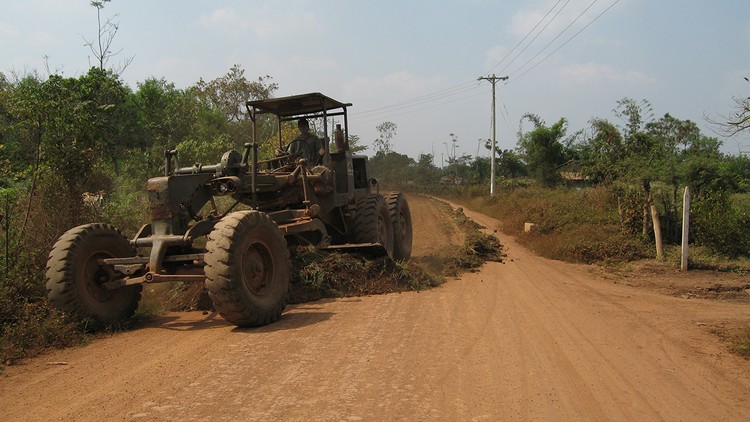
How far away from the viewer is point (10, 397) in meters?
4.10

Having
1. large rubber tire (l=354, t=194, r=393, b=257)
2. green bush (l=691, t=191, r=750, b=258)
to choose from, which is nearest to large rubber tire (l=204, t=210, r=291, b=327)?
large rubber tire (l=354, t=194, r=393, b=257)

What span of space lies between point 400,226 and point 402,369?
7026 millimetres

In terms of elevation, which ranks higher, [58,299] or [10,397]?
[58,299]

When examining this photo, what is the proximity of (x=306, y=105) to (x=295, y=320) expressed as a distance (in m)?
4.49

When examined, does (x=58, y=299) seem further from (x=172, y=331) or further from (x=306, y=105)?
(x=306, y=105)

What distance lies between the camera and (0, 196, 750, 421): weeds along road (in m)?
3.74

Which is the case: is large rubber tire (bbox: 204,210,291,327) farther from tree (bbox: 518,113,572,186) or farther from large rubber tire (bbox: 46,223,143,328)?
tree (bbox: 518,113,572,186)

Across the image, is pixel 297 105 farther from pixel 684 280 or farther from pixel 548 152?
pixel 548 152

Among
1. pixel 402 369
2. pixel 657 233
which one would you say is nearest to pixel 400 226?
pixel 657 233

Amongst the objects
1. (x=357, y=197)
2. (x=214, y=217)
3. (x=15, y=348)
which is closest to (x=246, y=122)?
(x=357, y=197)

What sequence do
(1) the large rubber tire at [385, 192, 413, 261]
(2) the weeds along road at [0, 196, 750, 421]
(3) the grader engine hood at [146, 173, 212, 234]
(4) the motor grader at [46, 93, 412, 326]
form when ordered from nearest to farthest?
(2) the weeds along road at [0, 196, 750, 421] < (4) the motor grader at [46, 93, 412, 326] < (3) the grader engine hood at [146, 173, 212, 234] < (1) the large rubber tire at [385, 192, 413, 261]

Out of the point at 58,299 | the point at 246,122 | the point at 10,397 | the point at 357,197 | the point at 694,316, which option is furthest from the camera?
the point at 246,122

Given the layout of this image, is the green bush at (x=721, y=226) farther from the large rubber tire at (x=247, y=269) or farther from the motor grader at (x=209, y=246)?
the large rubber tire at (x=247, y=269)

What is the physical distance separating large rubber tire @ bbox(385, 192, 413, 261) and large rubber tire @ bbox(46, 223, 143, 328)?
5.73 m
